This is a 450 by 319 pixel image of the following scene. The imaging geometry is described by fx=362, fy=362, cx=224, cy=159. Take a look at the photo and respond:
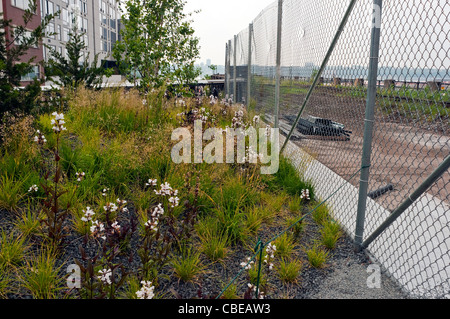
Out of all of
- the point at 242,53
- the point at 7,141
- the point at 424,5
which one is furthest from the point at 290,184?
the point at 242,53

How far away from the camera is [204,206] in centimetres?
387

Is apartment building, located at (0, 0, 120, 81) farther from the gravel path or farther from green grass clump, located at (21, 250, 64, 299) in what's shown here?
the gravel path

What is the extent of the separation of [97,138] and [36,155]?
2.69ft

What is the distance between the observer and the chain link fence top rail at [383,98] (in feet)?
8.43

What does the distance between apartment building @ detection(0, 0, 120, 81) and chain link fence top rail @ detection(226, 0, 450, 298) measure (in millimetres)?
21406

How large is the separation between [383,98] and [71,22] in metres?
29.6

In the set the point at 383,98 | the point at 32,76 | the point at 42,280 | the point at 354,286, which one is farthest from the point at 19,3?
the point at 354,286

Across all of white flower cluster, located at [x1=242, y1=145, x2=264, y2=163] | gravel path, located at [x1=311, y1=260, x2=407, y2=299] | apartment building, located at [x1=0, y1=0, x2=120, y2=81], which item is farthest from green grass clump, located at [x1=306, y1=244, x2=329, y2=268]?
apartment building, located at [x1=0, y1=0, x2=120, y2=81]

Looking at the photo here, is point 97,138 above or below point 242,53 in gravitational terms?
below

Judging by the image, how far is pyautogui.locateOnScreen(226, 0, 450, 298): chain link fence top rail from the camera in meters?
2.57

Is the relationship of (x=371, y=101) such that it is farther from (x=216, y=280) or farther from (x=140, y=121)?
(x=140, y=121)

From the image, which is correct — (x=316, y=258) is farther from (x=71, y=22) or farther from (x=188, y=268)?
(x=71, y=22)

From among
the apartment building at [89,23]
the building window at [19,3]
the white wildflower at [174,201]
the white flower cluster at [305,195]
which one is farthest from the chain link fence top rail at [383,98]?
the apartment building at [89,23]

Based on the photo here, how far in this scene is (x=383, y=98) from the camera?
3.11 meters
